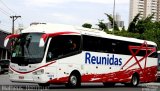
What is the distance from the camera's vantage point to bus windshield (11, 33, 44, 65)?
893 inches

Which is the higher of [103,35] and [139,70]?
[103,35]

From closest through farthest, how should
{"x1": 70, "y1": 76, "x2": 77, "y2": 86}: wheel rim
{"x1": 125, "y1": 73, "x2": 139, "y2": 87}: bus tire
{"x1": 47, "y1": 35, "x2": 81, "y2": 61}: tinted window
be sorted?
{"x1": 47, "y1": 35, "x2": 81, "y2": 61}: tinted window
{"x1": 70, "y1": 76, "x2": 77, "y2": 86}: wheel rim
{"x1": 125, "y1": 73, "x2": 139, "y2": 87}: bus tire

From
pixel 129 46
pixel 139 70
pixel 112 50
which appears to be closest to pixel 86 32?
pixel 112 50

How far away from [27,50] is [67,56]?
208 centimetres

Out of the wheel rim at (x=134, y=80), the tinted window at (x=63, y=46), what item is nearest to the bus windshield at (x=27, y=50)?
the tinted window at (x=63, y=46)

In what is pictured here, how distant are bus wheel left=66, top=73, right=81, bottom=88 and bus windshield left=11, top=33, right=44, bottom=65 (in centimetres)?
230

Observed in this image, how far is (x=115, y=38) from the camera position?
28.1 meters

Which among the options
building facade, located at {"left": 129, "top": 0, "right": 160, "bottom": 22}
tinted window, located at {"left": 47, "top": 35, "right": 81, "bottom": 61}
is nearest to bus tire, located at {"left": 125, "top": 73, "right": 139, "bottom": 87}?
tinted window, located at {"left": 47, "top": 35, "right": 81, "bottom": 61}

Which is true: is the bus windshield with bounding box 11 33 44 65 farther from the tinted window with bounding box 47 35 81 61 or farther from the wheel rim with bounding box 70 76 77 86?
the wheel rim with bounding box 70 76 77 86

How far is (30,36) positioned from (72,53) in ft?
7.58

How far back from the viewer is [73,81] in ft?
79.8

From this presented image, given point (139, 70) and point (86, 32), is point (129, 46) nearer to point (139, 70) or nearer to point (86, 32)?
point (139, 70)

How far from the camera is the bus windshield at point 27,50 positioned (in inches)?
893

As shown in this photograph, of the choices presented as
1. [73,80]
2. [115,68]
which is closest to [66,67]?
[73,80]
